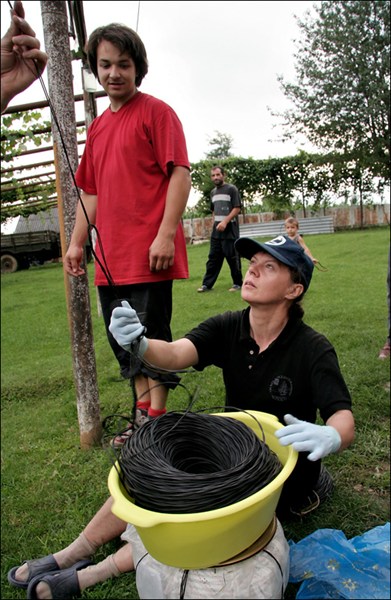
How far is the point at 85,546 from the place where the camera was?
190 cm

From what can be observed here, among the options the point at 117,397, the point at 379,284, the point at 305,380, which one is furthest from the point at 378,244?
the point at 305,380

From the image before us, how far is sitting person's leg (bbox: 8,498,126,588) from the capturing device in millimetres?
1844

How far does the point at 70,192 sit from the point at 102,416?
1.38 m

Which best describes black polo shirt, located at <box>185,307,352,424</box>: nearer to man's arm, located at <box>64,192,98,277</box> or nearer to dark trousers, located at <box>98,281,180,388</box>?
dark trousers, located at <box>98,281,180,388</box>

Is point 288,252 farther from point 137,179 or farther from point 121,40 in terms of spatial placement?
point 121,40

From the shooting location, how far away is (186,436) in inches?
66.4

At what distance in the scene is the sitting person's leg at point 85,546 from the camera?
6.05 feet

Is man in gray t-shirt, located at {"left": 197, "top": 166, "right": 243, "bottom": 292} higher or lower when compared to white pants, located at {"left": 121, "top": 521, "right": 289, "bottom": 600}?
higher

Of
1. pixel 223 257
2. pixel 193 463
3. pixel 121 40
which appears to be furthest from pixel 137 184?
pixel 223 257

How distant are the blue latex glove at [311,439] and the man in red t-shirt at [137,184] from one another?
40.6 inches

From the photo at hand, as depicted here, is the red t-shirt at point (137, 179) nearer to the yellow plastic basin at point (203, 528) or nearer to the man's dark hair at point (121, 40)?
the man's dark hair at point (121, 40)

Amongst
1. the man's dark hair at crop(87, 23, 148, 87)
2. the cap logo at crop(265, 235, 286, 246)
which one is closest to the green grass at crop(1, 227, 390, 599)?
the cap logo at crop(265, 235, 286, 246)

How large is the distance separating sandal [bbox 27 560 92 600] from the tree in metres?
21.4

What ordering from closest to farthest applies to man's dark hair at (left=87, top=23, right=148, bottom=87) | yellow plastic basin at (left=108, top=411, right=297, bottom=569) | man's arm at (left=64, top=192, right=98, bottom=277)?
yellow plastic basin at (left=108, top=411, right=297, bottom=569), man's dark hair at (left=87, top=23, right=148, bottom=87), man's arm at (left=64, top=192, right=98, bottom=277)
